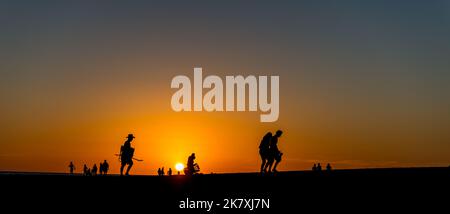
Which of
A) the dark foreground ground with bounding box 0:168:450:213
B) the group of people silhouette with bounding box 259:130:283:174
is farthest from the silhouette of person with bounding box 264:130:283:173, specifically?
the dark foreground ground with bounding box 0:168:450:213

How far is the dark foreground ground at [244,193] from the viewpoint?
69.9 ft

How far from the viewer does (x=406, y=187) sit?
22.4 m

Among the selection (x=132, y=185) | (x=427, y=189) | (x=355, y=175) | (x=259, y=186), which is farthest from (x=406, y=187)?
(x=132, y=185)

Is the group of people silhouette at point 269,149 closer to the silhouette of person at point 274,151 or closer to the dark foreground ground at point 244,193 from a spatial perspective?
the silhouette of person at point 274,151

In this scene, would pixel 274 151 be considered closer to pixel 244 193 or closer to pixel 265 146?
pixel 265 146

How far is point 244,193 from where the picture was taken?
2292cm

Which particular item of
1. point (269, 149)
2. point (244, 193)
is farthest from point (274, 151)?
point (244, 193)

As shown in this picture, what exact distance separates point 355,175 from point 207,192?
18.3 feet

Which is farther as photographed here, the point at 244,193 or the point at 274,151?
the point at 274,151

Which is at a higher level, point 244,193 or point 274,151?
point 274,151
